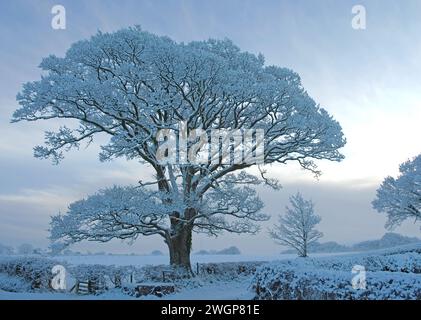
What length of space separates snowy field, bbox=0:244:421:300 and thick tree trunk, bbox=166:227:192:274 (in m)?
1.24

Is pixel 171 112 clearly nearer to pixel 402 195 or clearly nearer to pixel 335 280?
pixel 335 280

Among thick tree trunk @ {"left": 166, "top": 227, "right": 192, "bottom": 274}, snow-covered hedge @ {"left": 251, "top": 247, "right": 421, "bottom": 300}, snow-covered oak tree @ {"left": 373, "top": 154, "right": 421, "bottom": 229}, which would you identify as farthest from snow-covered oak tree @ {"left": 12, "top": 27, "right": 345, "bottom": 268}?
snow-covered oak tree @ {"left": 373, "top": 154, "right": 421, "bottom": 229}

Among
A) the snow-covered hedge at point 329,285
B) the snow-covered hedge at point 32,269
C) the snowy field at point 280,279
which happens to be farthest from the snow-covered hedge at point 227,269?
the snow-covered hedge at point 329,285

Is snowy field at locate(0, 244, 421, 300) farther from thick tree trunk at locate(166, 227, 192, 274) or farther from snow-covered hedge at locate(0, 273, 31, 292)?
thick tree trunk at locate(166, 227, 192, 274)

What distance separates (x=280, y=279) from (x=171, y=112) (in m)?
13.6

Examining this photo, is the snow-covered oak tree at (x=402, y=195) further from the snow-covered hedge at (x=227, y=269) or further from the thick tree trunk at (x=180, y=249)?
the thick tree trunk at (x=180, y=249)

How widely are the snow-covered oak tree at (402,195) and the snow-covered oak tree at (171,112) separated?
→ 16.2 m

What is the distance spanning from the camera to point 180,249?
83.8 feet

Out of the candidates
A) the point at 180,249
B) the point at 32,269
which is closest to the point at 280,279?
the point at 180,249

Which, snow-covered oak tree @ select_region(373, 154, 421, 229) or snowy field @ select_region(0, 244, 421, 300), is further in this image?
snow-covered oak tree @ select_region(373, 154, 421, 229)

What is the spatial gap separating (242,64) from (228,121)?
11.6ft

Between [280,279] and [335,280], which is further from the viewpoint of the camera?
[280,279]

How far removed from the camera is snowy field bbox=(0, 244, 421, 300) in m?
10.5
